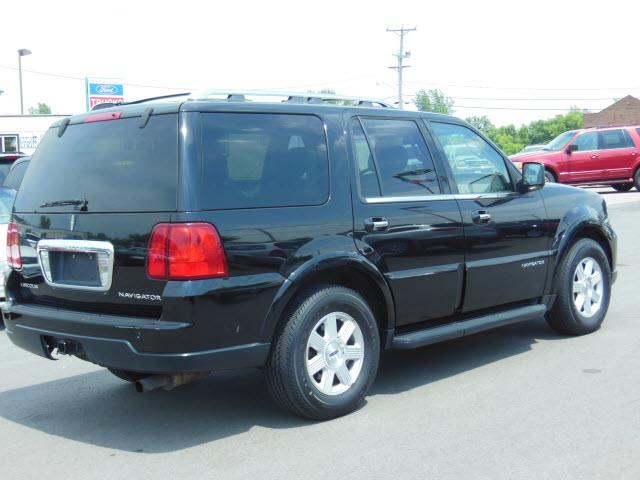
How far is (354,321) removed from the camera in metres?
5.00

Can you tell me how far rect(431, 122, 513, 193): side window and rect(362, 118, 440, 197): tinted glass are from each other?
0.84ft

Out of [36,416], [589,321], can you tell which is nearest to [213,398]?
[36,416]

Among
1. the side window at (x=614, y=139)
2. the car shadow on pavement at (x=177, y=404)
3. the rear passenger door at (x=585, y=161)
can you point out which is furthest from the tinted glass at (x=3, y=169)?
the side window at (x=614, y=139)

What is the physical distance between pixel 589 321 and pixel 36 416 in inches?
177

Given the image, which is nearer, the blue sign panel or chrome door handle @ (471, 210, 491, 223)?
chrome door handle @ (471, 210, 491, 223)

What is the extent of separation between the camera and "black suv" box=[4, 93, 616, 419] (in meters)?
4.31

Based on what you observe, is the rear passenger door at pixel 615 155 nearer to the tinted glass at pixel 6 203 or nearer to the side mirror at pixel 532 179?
the side mirror at pixel 532 179

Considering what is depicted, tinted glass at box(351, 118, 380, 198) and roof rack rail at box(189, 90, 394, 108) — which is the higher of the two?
roof rack rail at box(189, 90, 394, 108)

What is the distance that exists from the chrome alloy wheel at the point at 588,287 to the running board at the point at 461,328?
59cm

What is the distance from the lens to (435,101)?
114375 mm

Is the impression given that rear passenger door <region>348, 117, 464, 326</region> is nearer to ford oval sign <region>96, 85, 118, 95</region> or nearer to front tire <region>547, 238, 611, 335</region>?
front tire <region>547, 238, 611, 335</region>

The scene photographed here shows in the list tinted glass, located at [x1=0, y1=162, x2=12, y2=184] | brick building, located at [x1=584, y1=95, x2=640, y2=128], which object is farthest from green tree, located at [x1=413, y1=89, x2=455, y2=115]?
tinted glass, located at [x1=0, y1=162, x2=12, y2=184]

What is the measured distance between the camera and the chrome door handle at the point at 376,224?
5066mm

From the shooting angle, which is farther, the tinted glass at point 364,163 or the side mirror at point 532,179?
Answer: the side mirror at point 532,179
